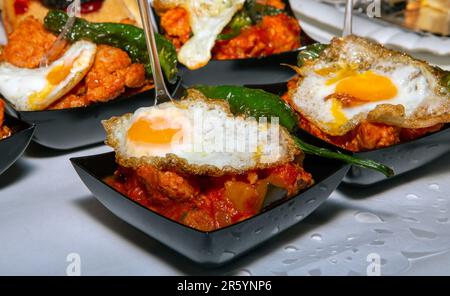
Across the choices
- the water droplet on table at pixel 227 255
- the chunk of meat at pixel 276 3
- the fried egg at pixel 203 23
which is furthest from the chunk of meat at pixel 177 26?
the water droplet on table at pixel 227 255

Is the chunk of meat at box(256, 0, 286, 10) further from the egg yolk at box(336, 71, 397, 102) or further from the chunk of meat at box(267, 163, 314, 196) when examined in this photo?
the chunk of meat at box(267, 163, 314, 196)

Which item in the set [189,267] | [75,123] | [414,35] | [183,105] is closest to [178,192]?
[189,267]

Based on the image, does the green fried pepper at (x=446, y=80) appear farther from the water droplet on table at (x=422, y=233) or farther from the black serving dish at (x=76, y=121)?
the black serving dish at (x=76, y=121)

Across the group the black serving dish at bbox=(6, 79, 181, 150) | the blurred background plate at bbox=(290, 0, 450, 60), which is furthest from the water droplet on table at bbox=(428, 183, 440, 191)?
the black serving dish at bbox=(6, 79, 181, 150)

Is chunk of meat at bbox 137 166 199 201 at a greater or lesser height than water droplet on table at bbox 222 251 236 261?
greater

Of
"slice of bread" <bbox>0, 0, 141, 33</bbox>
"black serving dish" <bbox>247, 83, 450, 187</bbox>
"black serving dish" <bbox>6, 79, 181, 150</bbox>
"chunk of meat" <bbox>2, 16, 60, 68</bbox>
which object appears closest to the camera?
"black serving dish" <bbox>247, 83, 450, 187</bbox>

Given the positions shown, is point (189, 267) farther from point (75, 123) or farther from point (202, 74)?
point (202, 74)
